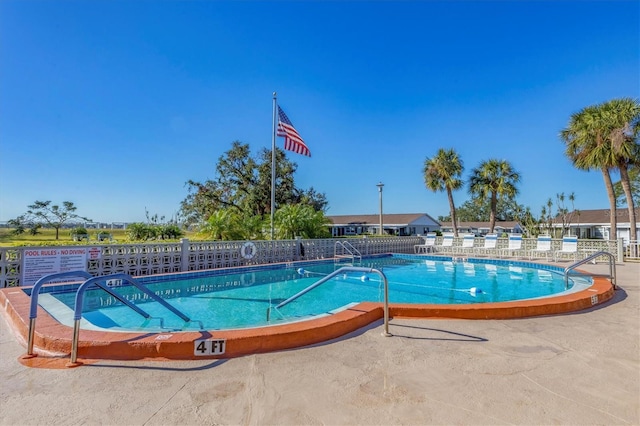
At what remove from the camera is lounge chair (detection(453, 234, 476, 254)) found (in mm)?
19297

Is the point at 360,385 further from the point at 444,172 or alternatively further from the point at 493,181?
the point at 493,181

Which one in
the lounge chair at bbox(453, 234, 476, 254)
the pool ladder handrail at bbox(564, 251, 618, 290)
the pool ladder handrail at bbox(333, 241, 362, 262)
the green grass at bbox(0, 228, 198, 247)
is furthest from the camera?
the lounge chair at bbox(453, 234, 476, 254)

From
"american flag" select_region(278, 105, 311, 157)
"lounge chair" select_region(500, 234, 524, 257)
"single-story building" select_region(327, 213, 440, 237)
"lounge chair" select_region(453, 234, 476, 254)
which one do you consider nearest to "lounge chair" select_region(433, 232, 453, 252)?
"lounge chair" select_region(453, 234, 476, 254)

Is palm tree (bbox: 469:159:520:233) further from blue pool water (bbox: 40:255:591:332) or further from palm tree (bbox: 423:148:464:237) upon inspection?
blue pool water (bbox: 40:255:591:332)

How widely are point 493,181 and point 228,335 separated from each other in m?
28.9

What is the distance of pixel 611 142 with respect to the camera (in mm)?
17516

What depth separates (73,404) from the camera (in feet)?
8.87

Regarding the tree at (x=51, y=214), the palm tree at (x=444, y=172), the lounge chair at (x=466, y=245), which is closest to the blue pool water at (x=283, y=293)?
the lounge chair at (x=466, y=245)

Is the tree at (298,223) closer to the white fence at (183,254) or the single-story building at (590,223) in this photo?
the white fence at (183,254)

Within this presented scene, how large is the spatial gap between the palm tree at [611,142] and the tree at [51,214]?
50.6 meters

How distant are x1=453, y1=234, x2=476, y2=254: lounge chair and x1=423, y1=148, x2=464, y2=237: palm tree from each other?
835cm

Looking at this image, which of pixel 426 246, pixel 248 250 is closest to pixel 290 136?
pixel 248 250

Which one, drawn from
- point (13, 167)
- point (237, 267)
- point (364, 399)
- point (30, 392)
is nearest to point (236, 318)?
point (30, 392)

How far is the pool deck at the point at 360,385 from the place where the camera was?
100.0 inches
